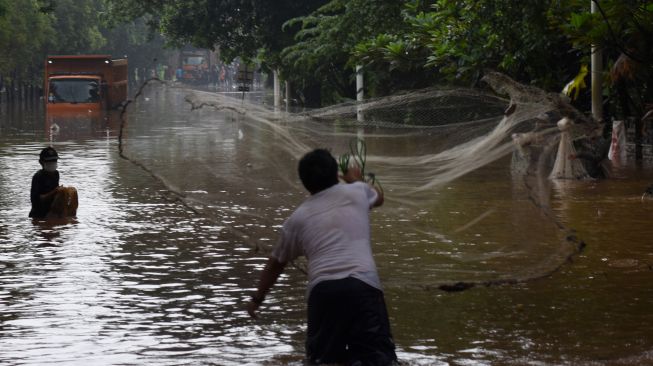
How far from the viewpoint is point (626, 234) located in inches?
484

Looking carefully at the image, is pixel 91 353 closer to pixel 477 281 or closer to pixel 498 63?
pixel 477 281

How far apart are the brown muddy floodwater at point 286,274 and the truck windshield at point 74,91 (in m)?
28.9

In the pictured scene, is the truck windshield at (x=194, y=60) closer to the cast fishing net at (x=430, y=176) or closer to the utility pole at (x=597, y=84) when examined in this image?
the cast fishing net at (x=430, y=176)

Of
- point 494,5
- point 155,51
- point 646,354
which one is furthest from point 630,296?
point 155,51

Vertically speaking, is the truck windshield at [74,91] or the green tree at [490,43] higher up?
the green tree at [490,43]

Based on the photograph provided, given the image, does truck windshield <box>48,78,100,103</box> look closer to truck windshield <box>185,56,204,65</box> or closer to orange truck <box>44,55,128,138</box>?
orange truck <box>44,55,128,138</box>

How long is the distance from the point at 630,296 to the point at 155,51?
10960 centimetres

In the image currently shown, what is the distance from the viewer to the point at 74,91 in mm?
48000

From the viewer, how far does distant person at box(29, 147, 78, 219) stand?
45.8 ft

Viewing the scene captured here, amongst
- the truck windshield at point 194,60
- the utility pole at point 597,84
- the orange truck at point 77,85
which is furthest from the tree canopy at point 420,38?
the truck windshield at point 194,60

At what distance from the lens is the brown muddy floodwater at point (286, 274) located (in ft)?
23.9

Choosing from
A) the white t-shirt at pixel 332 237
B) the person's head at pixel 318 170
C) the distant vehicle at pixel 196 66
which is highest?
the distant vehicle at pixel 196 66

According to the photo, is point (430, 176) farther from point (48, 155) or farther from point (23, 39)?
point (23, 39)

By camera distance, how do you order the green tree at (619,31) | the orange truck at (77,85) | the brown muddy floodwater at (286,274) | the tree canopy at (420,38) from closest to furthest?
1. the brown muddy floodwater at (286,274)
2. the green tree at (619,31)
3. the tree canopy at (420,38)
4. the orange truck at (77,85)
